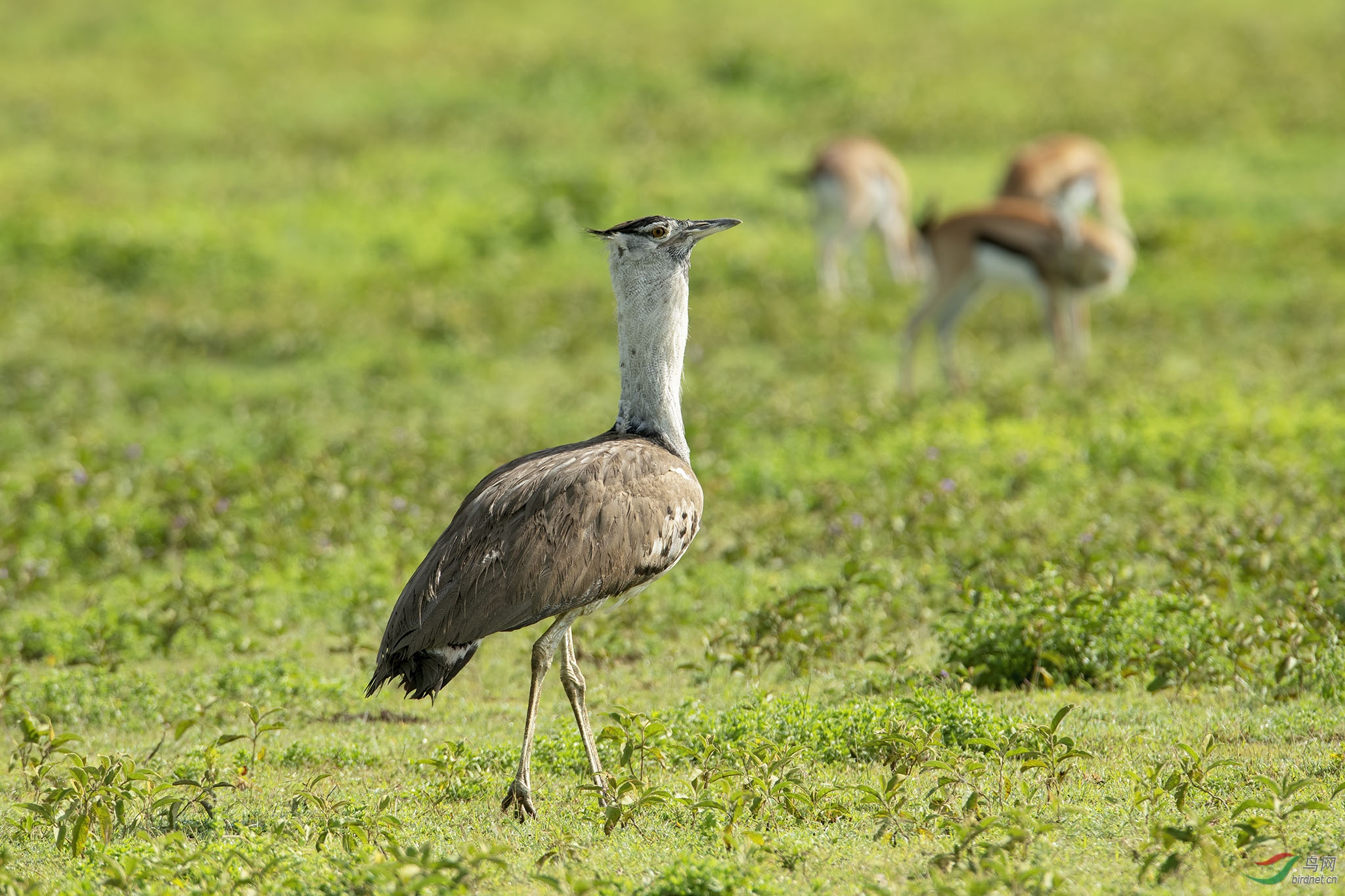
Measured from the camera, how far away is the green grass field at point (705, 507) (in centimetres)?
415

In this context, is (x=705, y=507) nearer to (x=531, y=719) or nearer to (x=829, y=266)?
(x=531, y=719)

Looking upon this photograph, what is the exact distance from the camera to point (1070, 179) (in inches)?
518

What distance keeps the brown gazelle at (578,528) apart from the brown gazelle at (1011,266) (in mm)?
5898

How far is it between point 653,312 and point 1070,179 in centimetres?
912

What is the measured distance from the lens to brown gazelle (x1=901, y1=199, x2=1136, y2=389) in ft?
35.7

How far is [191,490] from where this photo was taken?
7570 millimetres

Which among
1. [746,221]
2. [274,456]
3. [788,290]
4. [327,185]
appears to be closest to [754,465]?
[274,456]

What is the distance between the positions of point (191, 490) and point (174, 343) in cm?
445

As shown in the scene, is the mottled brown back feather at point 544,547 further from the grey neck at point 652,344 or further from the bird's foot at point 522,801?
the bird's foot at point 522,801

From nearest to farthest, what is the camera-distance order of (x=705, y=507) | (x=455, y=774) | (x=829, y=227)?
1. (x=455, y=774)
2. (x=705, y=507)
3. (x=829, y=227)

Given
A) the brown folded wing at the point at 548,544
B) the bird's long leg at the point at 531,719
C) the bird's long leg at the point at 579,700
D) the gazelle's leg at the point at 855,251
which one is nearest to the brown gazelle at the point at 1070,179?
the gazelle's leg at the point at 855,251

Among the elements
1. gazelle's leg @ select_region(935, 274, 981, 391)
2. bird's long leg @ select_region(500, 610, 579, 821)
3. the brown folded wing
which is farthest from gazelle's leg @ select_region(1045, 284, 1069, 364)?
bird's long leg @ select_region(500, 610, 579, 821)

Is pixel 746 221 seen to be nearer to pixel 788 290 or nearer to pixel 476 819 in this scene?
pixel 788 290

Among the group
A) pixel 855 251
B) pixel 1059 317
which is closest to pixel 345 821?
pixel 1059 317
